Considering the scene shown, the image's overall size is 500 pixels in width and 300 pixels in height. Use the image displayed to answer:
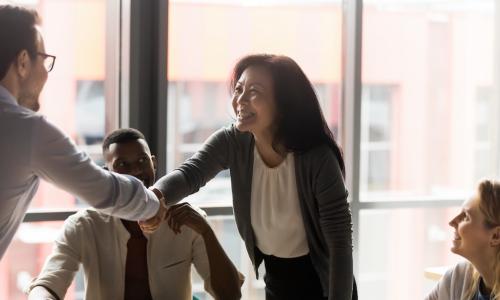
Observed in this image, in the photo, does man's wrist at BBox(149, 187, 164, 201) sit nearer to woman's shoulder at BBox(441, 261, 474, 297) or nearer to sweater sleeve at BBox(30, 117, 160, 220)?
sweater sleeve at BBox(30, 117, 160, 220)

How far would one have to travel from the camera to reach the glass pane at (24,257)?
3.30 meters

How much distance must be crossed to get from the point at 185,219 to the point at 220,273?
215mm

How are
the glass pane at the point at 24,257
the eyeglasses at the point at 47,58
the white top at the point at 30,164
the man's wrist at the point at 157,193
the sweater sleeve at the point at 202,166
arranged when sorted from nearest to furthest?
the white top at the point at 30,164 < the eyeglasses at the point at 47,58 < the man's wrist at the point at 157,193 < the sweater sleeve at the point at 202,166 < the glass pane at the point at 24,257

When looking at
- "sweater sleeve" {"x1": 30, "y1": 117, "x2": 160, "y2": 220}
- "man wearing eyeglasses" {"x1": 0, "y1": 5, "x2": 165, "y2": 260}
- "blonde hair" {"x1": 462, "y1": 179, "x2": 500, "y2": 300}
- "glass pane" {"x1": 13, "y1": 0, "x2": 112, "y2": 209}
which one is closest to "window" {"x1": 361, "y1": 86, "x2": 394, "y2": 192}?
"glass pane" {"x1": 13, "y1": 0, "x2": 112, "y2": 209}

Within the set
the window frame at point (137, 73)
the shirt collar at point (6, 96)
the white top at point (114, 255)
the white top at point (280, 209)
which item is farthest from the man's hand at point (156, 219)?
the window frame at point (137, 73)

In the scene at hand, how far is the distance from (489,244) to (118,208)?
119cm

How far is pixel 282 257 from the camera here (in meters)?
2.60

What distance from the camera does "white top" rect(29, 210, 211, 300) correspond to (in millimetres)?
2623

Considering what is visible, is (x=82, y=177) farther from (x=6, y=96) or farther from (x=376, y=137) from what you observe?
(x=376, y=137)

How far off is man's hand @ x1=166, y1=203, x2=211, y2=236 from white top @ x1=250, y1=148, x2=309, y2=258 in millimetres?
203

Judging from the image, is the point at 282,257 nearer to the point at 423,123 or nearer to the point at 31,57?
the point at 31,57

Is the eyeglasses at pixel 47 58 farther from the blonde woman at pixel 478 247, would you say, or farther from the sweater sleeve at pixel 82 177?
the blonde woman at pixel 478 247

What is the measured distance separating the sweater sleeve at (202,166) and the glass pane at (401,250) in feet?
4.92

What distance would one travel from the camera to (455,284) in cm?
250
